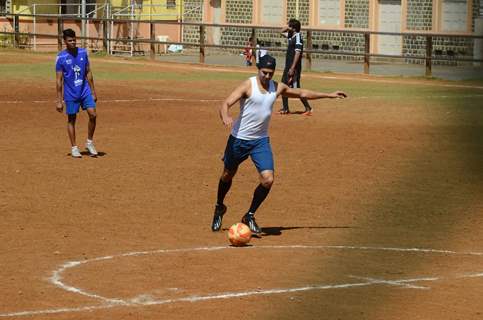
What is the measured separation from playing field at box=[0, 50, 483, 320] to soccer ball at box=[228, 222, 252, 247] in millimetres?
99

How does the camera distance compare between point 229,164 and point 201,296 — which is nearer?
point 201,296

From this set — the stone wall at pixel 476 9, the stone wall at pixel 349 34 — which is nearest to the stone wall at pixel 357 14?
the stone wall at pixel 349 34

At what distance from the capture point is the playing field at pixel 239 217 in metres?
10.2

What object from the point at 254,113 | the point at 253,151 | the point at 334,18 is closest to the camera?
the point at 254,113

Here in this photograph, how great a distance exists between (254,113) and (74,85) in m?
6.56

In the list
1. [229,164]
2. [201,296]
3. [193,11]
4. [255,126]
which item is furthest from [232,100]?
[193,11]

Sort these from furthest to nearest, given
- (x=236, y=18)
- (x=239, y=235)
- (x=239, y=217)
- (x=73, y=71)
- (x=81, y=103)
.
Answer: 1. (x=236, y=18)
2. (x=81, y=103)
3. (x=73, y=71)
4. (x=239, y=217)
5. (x=239, y=235)

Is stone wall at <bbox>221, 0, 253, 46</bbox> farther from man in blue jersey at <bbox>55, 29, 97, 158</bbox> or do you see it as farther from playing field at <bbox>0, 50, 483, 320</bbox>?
man in blue jersey at <bbox>55, 29, 97, 158</bbox>

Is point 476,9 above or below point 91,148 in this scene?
above

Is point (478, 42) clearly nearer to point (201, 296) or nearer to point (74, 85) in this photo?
point (74, 85)

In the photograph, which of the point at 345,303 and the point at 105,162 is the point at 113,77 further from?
the point at 345,303

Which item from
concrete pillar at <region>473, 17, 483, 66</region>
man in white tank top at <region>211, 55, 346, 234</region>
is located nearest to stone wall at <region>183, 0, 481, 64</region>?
concrete pillar at <region>473, 17, 483, 66</region>

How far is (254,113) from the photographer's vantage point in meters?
13.0

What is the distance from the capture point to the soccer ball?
1241cm
